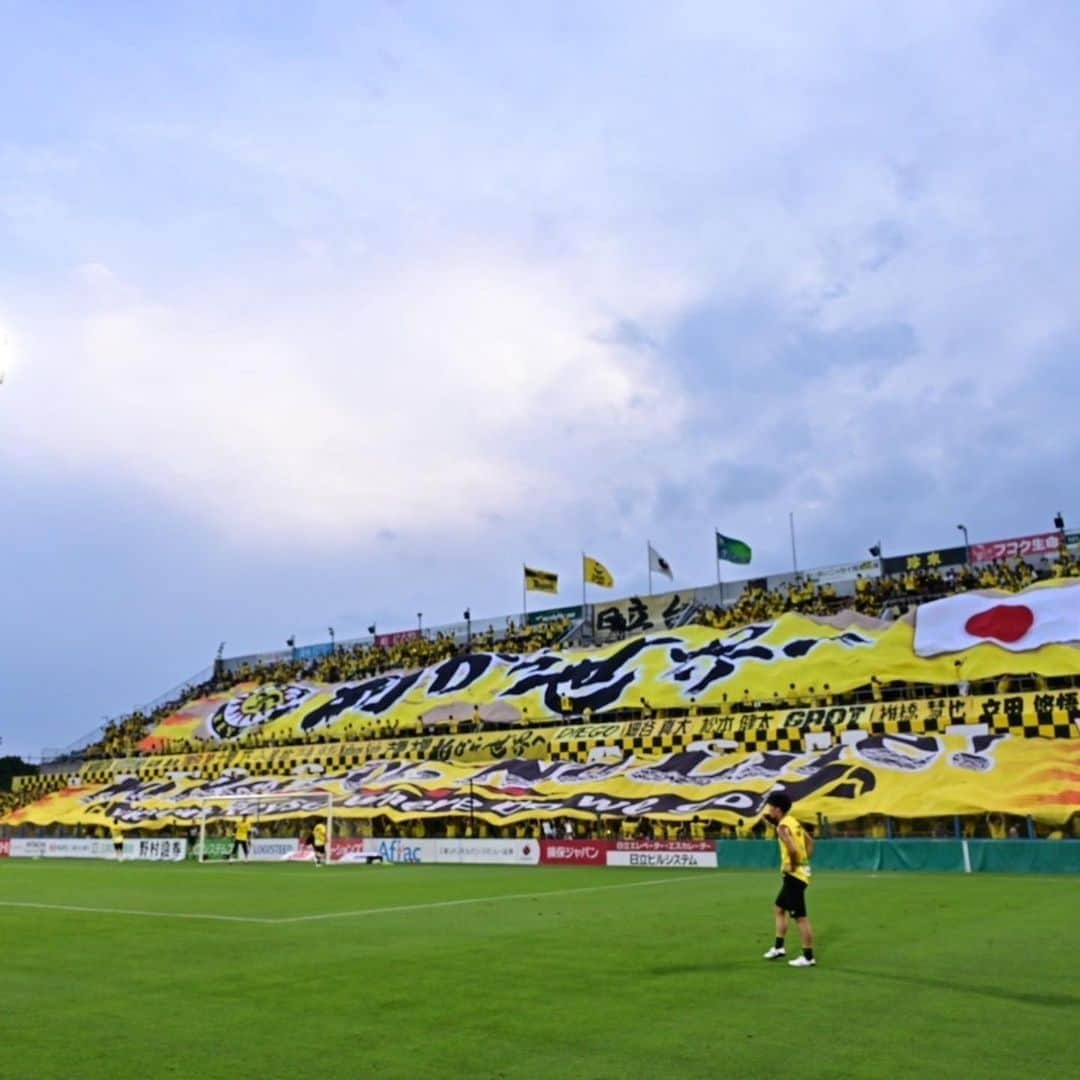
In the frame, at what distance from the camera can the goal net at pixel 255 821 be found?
46344 millimetres

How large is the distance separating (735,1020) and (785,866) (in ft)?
11.9

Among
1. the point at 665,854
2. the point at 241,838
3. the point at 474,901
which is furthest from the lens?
the point at 241,838

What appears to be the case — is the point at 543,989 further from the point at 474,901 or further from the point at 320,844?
the point at 320,844

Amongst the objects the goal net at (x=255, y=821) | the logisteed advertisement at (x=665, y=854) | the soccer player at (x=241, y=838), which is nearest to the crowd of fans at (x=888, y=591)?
the logisteed advertisement at (x=665, y=854)

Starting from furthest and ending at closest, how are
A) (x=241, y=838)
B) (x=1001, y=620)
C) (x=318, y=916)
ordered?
(x=241, y=838)
(x=1001, y=620)
(x=318, y=916)

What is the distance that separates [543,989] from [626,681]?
136 feet

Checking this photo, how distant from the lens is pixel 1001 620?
4466 cm

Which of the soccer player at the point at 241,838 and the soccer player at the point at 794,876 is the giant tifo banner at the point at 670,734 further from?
the soccer player at the point at 794,876

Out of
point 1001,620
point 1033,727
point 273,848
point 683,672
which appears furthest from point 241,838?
point 1001,620

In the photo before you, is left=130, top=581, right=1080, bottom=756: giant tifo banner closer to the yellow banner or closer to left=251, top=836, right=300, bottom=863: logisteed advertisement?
the yellow banner

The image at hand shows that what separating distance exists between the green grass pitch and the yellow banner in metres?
22.6

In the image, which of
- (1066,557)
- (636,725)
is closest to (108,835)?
(636,725)

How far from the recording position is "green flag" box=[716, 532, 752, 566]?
61.6 metres

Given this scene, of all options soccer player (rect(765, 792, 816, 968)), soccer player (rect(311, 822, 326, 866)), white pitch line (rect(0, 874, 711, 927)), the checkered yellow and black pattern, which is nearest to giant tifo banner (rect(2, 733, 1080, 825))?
the checkered yellow and black pattern
